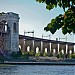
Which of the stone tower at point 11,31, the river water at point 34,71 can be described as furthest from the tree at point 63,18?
the stone tower at point 11,31

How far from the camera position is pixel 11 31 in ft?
611

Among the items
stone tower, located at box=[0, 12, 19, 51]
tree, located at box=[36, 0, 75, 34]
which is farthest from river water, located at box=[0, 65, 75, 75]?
stone tower, located at box=[0, 12, 19, 51]

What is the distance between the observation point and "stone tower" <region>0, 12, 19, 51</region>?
7185 inches

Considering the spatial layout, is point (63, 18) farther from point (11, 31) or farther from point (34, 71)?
point (11, 31)

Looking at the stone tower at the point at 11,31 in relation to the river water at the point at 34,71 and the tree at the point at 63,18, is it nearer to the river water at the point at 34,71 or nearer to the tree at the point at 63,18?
the river water at the point at 34,71

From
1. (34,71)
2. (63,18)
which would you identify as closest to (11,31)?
(34,71)

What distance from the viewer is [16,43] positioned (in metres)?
182

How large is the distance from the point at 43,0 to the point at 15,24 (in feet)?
606

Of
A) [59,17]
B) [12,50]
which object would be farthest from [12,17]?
[59,17]

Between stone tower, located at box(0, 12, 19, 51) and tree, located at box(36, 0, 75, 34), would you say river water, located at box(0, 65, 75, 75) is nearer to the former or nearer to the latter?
tree, located at box(36, 0, 75, 34)

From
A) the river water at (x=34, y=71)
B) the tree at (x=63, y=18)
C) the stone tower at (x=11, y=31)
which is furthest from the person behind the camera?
the stone tower at (x=11, y=31)

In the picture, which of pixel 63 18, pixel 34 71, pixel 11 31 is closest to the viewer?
pixel 63 18

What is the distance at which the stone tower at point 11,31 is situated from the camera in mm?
182500

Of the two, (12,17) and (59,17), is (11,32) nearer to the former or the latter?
(12,17)
